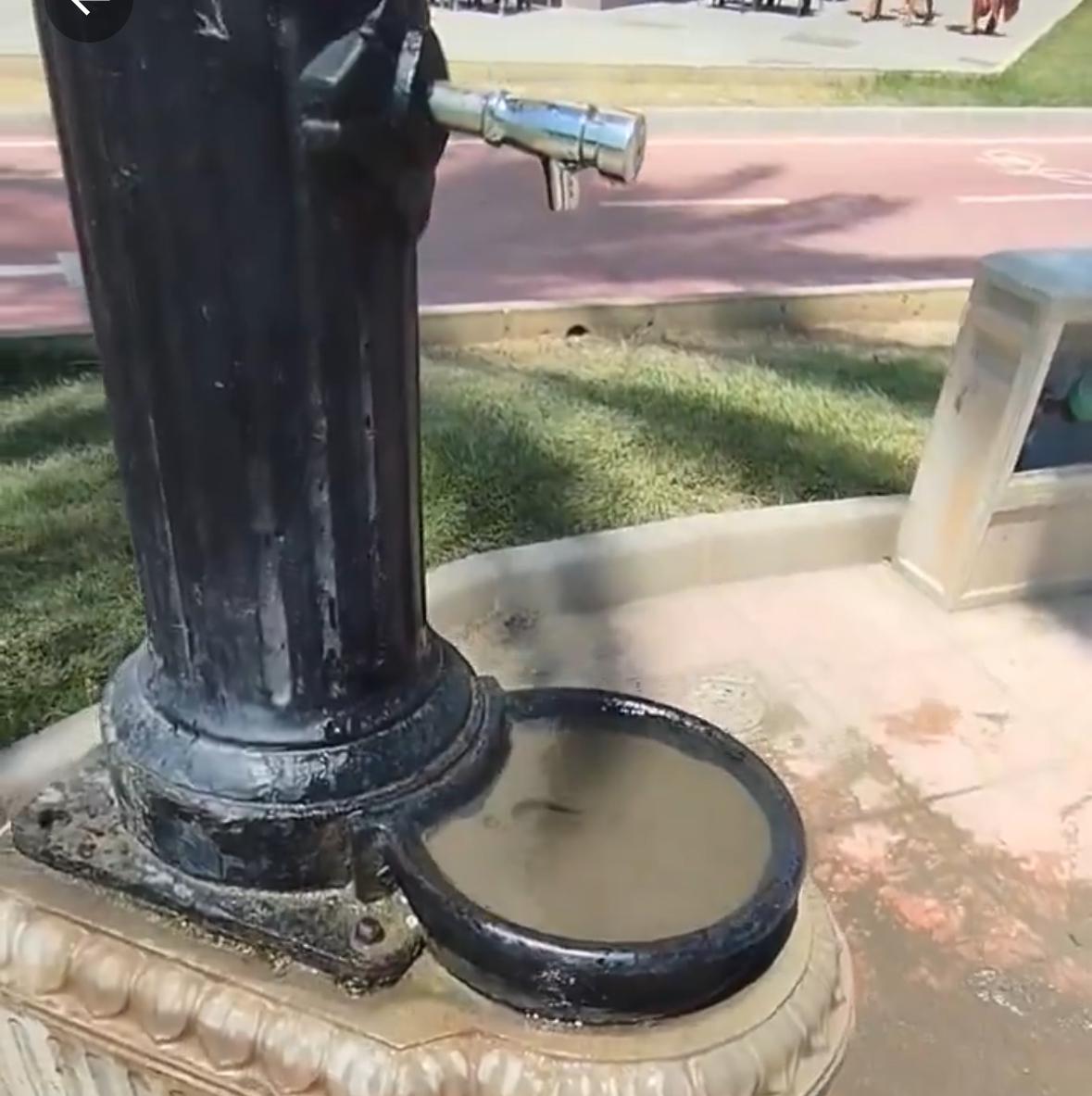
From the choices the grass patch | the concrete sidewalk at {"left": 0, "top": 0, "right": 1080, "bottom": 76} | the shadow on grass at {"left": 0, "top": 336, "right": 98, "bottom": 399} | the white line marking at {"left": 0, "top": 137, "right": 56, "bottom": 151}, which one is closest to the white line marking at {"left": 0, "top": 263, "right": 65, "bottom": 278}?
the shadow on grass at {"left": 0, "top": 336, "right": 98, "bottom": 399}

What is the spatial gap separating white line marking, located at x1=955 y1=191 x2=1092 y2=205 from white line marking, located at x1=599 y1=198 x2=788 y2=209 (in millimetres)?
1302

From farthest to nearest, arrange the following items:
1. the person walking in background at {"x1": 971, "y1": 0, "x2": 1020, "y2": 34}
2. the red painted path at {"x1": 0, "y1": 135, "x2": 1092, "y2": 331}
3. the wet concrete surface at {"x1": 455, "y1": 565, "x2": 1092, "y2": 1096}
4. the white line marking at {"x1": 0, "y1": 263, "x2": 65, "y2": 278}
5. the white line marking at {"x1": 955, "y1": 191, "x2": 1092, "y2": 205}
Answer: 1. the person walking in background at {"x1": 971, "y1": 0, "x2": 1020, "y2": 34}
2. the white line marking at {"x1": 955, "y1": 191, "x2": 1092, "y2": 205}
3. the red painted path at {"x1": 0, "y1": 135, "x2": 1092, "y2": 331}
4. the white line marking at {"x1": 0, "y1": 263, "x2": 65, "y2": 278}
5. the wet concrete surface at {"x1": 455, "y1": 565, "x2": 1092, "y2": 1096}

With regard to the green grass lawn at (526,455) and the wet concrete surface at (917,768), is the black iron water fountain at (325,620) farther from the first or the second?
the green grass lawn at (526,455)

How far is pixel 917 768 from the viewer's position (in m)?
2.71

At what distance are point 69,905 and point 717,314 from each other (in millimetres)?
4544

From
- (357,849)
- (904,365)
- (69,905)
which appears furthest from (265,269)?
(904,365)

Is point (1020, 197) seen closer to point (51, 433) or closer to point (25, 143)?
point (25, 143)

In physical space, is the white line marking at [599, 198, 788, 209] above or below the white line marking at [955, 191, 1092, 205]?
above

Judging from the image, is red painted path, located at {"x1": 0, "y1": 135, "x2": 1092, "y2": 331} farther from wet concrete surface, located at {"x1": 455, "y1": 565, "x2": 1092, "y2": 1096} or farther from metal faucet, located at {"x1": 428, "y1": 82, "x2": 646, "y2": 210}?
metal faucet, located at {"x1": 428, "y1": 82, "x2": 646, "y2": 210}

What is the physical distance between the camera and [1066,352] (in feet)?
10.4

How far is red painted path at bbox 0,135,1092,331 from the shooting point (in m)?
6.50

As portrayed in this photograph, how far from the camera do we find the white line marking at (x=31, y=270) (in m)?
6.26

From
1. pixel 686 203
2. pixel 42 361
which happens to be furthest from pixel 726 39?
pixel 42 361

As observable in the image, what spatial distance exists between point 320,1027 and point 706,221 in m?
7.24
